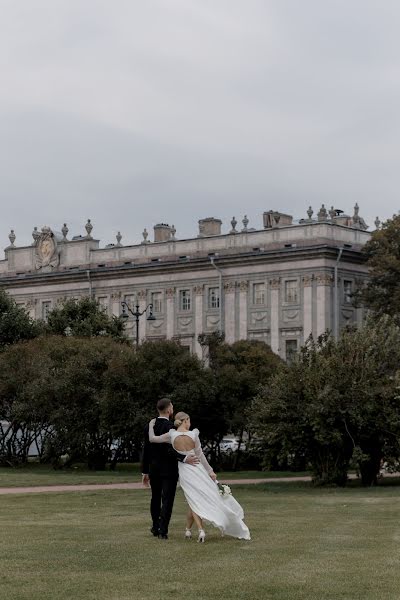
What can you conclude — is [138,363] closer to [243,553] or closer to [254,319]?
[243,553]

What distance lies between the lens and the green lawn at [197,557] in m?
12.5

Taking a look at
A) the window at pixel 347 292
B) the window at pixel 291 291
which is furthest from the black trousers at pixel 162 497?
the window at pixel 291 291

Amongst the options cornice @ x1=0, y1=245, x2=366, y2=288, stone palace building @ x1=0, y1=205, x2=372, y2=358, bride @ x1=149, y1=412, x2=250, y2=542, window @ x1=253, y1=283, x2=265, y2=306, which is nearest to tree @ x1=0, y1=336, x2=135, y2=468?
bride @ x1=149, y1=412, x2=250, y2=542

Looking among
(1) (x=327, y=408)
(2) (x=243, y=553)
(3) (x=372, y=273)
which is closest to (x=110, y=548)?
(2) (x=243, y=553)

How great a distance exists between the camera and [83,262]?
346 feet

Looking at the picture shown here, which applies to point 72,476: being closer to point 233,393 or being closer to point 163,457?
point 233,393

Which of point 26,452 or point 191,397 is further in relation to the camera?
point 26,452

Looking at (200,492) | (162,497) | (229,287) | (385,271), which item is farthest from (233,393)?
(229,287)

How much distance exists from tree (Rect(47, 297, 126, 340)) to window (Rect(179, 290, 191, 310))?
2652cm

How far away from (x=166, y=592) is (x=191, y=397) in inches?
1291

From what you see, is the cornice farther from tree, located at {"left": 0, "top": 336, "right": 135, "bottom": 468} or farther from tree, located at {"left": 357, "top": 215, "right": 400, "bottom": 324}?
tree, located at {"left": 0, "top": 336, "right": 135, "bottom": 468}

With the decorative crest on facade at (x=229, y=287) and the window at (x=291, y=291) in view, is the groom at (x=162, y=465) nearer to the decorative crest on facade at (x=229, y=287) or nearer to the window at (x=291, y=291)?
the window at (x=291, y=291)

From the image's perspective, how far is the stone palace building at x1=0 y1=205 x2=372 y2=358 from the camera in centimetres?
9006

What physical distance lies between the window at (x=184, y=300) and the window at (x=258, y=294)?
19.9 ft
